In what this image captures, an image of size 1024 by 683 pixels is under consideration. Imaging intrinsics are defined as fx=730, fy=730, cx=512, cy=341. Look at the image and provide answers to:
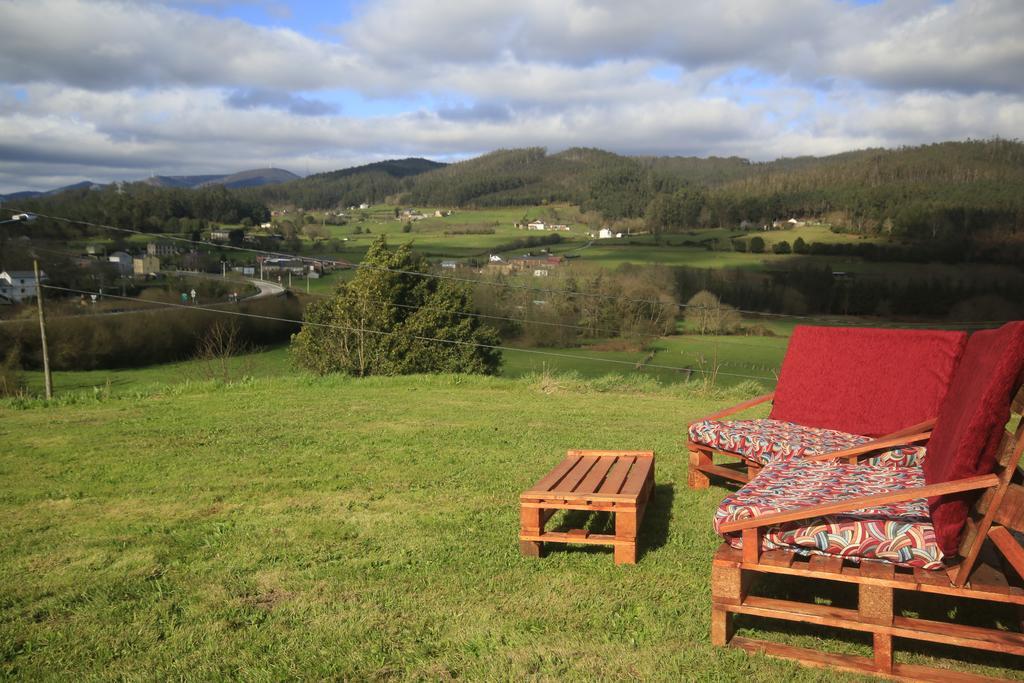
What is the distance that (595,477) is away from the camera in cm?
491

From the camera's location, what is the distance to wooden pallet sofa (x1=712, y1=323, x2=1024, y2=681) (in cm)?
280

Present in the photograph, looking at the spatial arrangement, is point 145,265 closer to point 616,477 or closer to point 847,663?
point 616,477

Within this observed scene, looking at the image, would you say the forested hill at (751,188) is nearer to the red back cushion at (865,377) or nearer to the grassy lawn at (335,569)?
the red back cushion at (865,377)

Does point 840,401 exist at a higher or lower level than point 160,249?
lower

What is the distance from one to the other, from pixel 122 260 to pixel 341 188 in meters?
30.5

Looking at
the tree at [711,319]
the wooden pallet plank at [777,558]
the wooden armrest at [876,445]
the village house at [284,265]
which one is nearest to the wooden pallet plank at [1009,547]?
the wooden pallet plank at [777,558]

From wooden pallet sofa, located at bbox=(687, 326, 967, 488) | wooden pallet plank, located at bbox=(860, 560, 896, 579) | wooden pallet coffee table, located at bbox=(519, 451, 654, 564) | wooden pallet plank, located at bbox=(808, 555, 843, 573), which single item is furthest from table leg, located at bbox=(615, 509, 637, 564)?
wooden pallet sofa, located at bbox=(687, 326, 967, 488)

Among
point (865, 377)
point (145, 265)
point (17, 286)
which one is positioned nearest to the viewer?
point (865, 377)

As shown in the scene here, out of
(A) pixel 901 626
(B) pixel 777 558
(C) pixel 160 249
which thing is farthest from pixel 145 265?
(A) pixel 901 626

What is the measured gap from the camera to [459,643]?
3170 mm

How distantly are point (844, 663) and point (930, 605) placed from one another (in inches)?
39.3

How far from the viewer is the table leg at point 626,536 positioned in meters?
4.16

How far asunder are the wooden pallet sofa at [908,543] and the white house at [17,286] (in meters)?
27.1

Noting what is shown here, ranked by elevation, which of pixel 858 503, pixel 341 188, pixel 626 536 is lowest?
pixel 626 536
